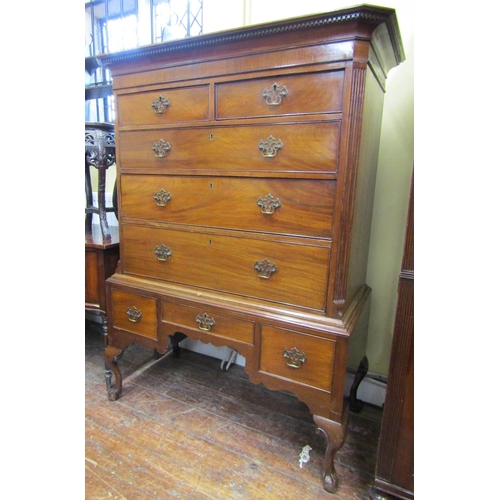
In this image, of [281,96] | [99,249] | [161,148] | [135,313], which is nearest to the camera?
[281,96]

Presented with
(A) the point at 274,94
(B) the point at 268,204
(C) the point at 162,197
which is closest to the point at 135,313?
(C) the point at 162,197

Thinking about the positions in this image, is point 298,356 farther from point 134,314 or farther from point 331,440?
point 134,314

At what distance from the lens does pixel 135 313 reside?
4.47 feet

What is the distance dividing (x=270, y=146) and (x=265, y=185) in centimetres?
12

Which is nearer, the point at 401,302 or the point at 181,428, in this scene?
the point at 401,302

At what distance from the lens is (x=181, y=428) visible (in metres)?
1.33

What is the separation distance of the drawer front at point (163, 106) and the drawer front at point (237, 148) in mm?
43

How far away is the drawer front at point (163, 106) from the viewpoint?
110cm

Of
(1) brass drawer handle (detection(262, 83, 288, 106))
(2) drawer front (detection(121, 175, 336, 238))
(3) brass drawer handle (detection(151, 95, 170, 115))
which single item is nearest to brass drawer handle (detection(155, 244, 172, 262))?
(2) drawer front (detection(121, 175, 336, 238))

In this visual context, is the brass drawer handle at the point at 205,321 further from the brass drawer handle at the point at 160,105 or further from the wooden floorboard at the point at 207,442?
the brass drawer handle at the point at 160,105
